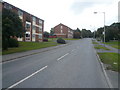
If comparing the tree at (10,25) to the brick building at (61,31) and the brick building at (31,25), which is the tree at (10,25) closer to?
the brick building at (31,25)

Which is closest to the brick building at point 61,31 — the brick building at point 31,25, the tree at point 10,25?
the brick building at point 31,25

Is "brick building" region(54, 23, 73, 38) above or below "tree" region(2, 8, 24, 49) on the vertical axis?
above

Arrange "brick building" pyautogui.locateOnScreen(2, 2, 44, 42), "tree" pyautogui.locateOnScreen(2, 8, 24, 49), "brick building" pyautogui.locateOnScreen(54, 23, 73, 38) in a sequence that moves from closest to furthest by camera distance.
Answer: "tree" pyautogui.locateOnScreen(2, 8, 24, 49) < "brick building" pyautogui.locateOnScreen(2, 2, 44, 42) < "brick building" pyautogui.locateOnScreen(54, 23, 73, 38)

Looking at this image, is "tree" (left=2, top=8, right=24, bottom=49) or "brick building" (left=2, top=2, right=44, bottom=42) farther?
"brick building" (left=2, top=2, right=44, bottom=42)

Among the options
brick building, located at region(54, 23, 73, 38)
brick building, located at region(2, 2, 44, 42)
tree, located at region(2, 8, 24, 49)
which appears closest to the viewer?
tree, located at region(2, 8, 24, 49)

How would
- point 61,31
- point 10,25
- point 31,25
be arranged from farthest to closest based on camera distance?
1. point 61,31
2. point 31,25
3. point 10,25

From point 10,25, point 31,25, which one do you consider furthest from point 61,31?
point 10,25

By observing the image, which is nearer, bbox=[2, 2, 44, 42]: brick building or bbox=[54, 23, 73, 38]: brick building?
bbox=[2, 2, 44, 42]: brick building

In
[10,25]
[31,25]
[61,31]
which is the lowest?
[10,25]

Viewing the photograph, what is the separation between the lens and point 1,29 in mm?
13773

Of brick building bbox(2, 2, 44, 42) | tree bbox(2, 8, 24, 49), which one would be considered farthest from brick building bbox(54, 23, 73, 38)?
tree bbox(2, 8, 24, 49)

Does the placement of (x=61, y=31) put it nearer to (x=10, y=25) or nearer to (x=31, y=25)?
(x=31, y=25)

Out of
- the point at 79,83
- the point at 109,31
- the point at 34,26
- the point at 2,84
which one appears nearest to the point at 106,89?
the point at 79,83

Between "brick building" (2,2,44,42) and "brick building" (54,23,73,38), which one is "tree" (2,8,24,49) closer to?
"brick building" (2,2,44,42)
